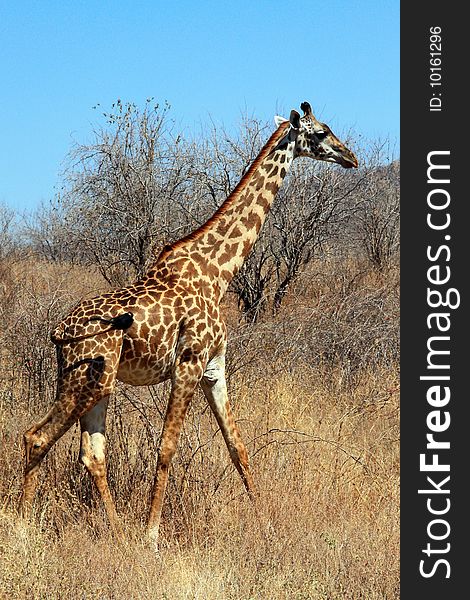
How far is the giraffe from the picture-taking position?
5.83 m

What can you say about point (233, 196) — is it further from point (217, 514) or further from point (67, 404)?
point (217, 514)

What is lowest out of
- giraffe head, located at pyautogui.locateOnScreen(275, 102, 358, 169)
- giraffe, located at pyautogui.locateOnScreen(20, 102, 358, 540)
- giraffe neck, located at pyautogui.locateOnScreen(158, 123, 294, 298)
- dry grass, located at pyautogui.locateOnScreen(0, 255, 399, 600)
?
dry grass, located at pyautogui.locateOnScreen(0, 255, 399, 600)

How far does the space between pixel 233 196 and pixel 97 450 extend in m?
2.01

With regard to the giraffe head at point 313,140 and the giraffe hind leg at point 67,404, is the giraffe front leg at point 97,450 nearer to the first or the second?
the giraffe hind leg at point 67,404

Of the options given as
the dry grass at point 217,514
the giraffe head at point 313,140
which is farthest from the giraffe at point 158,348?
the dry grass at point 217,514

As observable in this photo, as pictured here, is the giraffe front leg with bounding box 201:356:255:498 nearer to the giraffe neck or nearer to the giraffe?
the giraffe

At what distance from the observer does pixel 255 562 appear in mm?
5527

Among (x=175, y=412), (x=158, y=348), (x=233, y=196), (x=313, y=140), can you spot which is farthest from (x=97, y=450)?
(x=313, y=140)

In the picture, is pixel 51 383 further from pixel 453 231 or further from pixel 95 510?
pixel 453 231

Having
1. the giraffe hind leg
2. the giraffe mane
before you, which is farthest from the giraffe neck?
the giraffe hind leg

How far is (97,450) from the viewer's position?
6.06 meters

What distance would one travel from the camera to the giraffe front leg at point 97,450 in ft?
19.6

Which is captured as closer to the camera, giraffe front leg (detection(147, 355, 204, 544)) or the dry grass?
the dry grass

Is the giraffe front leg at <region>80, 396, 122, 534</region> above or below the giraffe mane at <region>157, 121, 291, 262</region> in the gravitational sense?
below
